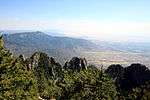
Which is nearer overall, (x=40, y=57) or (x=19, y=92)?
(x=19, y=92)

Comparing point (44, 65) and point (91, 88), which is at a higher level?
point (91, 88)

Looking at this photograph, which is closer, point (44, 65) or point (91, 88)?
point (91, 88)

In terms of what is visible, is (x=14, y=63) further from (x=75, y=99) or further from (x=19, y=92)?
(x=75, y=99)

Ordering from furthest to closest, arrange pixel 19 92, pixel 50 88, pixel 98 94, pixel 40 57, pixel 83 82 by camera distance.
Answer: pixel 40 57
pixel 50 88
pixel 83 82
pixel 98 94
pixel 19 92

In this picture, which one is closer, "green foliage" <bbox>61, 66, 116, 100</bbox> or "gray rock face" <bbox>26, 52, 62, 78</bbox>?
"green foliage" <bbox>61, 66, 116, 100</bbox>

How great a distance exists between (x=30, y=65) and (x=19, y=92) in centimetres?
10830

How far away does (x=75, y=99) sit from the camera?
76750mm

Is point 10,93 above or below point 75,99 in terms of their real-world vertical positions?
above

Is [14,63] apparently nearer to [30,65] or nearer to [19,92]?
[19,92]

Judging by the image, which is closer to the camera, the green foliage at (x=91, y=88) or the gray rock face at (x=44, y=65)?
the green foliage at (x=91, y=88)

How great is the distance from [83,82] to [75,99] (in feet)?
15.7

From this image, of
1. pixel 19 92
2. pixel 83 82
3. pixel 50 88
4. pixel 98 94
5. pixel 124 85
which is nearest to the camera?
pixel 19 92

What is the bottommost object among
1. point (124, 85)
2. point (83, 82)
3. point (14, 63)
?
point (124, 85)

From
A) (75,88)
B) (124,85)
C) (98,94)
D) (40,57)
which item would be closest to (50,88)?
(124,85)
